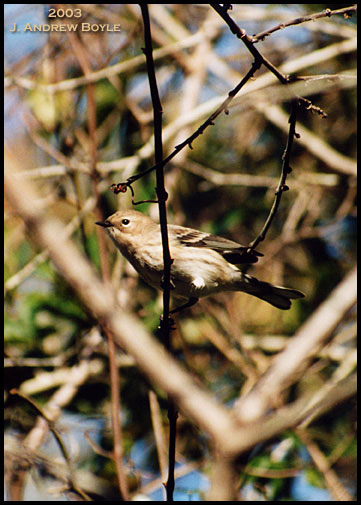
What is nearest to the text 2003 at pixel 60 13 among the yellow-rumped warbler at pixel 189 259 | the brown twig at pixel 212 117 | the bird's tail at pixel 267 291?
the yellow-rumped warbler at pixel 189 259

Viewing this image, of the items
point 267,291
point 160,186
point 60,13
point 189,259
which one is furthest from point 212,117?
point 60,13

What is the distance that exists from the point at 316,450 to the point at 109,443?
1662 mm

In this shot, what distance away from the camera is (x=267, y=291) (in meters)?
4.11

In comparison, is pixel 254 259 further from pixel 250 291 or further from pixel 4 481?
pixel 4 481

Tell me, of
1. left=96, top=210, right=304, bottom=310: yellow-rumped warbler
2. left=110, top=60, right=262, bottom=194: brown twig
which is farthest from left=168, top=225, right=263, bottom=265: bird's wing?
left=110, top=60, right=262, bottom=194: brown twig

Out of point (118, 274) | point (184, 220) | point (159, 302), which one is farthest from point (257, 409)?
point (184, 220)

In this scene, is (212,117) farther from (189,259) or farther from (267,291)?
(267,291)

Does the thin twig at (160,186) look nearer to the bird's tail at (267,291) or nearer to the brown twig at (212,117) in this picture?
the brown twig at (212,117)

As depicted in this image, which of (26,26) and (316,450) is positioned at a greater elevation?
(26,26)

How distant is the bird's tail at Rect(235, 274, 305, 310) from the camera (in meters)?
4.07

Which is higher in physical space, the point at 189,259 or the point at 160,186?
the point at 189,259

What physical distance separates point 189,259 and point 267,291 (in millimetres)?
596

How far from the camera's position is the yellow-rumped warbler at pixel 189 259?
150 inches

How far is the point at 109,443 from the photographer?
15.7 feet
